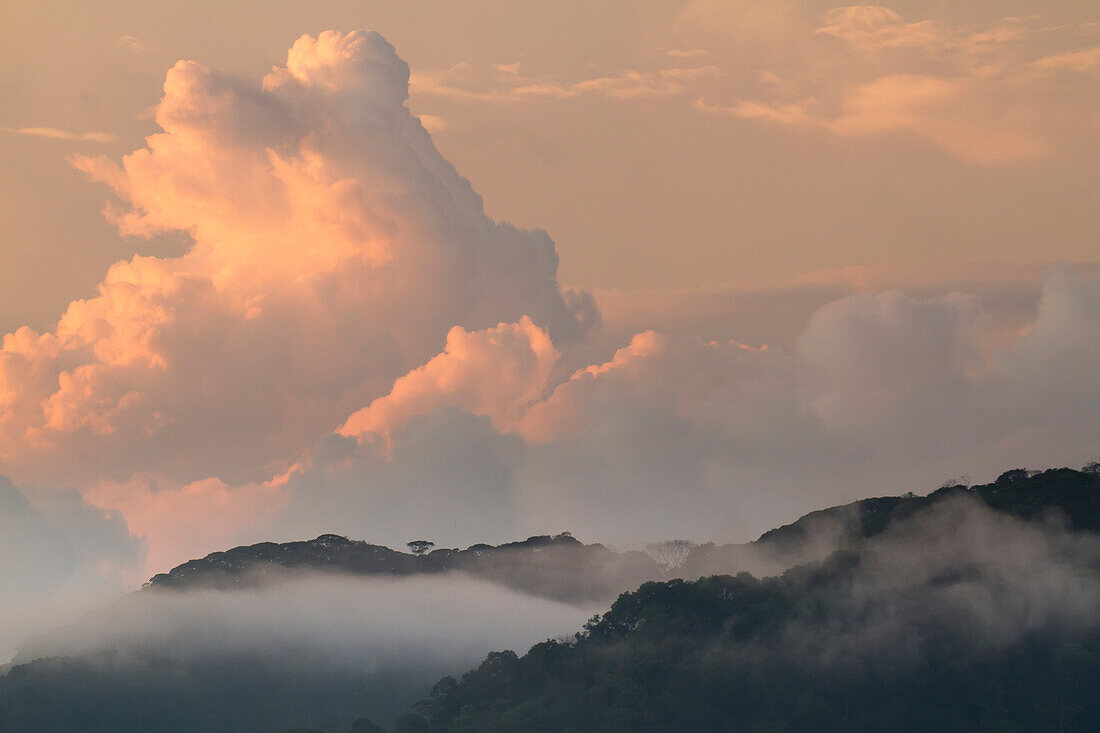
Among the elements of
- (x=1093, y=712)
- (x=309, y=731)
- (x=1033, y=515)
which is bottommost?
(x=1093, y=712)

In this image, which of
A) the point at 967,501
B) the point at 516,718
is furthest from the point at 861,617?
the point at 516,718

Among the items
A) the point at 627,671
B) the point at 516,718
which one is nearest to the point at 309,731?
the point at 516,718

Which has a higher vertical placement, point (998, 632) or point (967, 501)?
point (967, 501)

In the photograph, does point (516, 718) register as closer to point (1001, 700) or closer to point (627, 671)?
point (627, 671)

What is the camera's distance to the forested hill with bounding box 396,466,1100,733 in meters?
172

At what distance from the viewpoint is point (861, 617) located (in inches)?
7411

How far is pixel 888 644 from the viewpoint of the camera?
181125 millimetres

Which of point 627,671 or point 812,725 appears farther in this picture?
point 627,671

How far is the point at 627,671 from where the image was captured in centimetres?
18862

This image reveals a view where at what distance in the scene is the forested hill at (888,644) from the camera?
17162cm

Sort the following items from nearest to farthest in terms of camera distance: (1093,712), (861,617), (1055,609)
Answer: (1093,712) < (1055,609) < (861,617)

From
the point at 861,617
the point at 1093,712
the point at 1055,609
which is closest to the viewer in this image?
the point at 1093,712

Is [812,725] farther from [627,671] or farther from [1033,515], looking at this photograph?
[1033,515]

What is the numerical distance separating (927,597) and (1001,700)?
1956 cm
